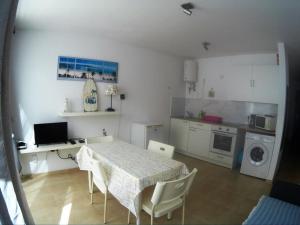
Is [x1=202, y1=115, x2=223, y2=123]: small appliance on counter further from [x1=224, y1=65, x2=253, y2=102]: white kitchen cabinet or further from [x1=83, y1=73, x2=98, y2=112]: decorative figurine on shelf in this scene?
[x1=83, y1=73, x2=98, y2=112]: decorative figurine on shelf

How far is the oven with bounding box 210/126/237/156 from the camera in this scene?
3.97 meters

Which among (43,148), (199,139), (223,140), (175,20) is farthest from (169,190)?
(199,139)

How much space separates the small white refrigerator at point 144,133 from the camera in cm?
414

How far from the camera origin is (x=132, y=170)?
192 centimetres

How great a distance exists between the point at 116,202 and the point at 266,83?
3.55m

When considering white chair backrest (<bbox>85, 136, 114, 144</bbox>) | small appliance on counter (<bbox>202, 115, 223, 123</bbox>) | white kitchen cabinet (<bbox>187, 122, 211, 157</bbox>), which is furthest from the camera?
small appliance on counter (<bbox>202, 115, 223, 123</bbox>)

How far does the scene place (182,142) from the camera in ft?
15.9

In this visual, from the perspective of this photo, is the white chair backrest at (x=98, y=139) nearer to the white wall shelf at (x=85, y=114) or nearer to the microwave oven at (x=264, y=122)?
the white wall shelf at (x=85, y=114)

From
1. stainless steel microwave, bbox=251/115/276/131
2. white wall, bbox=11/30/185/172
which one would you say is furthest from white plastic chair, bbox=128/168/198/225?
stainless steel microwave, bbox=251/115/276/131

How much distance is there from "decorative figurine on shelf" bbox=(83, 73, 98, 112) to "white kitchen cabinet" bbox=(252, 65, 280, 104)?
323 centimetres

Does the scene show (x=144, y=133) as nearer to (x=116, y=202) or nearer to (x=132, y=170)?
(x=116, y=202)

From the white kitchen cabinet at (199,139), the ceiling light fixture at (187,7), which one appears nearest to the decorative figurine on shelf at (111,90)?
the white kitchen cabinet at (199,139)

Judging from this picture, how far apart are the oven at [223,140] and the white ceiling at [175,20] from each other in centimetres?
164

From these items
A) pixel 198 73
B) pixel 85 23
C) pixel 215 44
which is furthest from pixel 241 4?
pixel 198 73
